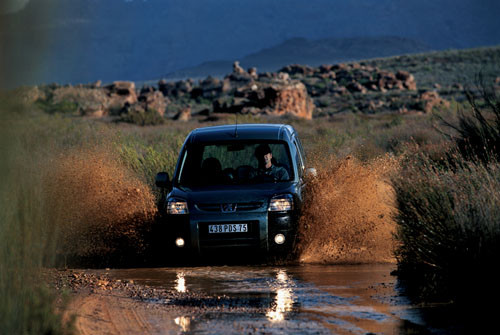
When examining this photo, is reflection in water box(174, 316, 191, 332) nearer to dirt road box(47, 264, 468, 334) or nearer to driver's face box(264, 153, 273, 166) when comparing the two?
dirt road box(47, 264, 468, 334)

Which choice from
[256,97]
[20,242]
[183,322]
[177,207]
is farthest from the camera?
[256,97]

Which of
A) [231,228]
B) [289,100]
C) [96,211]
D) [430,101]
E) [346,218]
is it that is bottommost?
[231,228]

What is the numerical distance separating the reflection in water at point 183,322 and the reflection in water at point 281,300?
735 millimetres

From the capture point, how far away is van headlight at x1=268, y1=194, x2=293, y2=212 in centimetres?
1058

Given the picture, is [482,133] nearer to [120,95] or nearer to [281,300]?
[281,300]

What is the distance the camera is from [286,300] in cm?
852

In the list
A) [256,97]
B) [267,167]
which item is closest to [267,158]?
[267,167]

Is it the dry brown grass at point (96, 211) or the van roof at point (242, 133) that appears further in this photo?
the dry brown grass at point (96, 211)

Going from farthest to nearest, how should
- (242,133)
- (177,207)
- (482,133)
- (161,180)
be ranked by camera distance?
1. (482,133)
2. (242,133)
3. (161,180)
4. (177,207)

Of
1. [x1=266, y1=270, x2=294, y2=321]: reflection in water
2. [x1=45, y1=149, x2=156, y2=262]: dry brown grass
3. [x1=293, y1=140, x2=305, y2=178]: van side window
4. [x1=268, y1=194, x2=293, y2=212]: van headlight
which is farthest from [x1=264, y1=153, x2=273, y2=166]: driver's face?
[x1=45, y1=149, x2=156, y2=262]: dry brown grass

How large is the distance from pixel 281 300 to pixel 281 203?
230cm

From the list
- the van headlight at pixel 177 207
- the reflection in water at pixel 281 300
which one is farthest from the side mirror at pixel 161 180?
the reflection in water at pixel 281 300

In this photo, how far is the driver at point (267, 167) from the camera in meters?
11.3

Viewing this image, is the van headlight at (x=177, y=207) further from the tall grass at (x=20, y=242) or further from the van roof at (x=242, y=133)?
the tall grass at (x=20, y=242)
